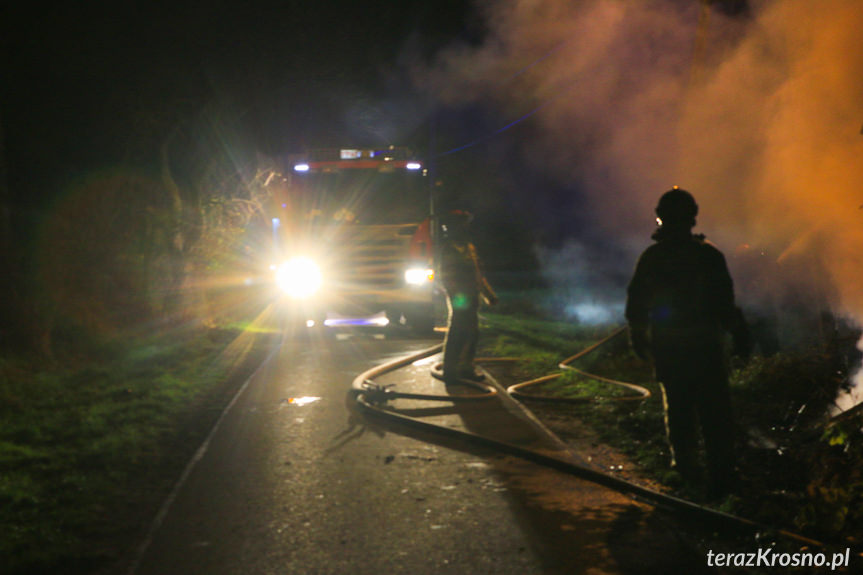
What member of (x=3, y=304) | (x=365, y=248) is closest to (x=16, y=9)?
(x=3, y=304)

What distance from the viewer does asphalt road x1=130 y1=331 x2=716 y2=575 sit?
395cm

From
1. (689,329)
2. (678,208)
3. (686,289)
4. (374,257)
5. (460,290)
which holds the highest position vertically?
(678,208)

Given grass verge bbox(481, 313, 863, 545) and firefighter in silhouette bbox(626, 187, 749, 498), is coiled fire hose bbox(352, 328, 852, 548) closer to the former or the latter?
grass verge bbox(481, 313, 863, 545)

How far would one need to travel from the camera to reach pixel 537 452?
5906mm

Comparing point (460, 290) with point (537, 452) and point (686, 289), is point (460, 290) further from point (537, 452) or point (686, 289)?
point (686, 289)

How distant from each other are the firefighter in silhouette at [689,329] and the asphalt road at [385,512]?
0.58 m

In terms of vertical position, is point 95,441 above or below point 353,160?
below

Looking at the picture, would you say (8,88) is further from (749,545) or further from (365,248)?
(749,545)

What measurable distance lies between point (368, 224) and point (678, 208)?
36.1ft

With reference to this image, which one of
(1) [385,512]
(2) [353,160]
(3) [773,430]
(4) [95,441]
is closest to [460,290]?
(3) [773,430]

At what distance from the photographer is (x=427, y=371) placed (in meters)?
10.7

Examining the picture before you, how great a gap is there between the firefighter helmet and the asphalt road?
1.87m

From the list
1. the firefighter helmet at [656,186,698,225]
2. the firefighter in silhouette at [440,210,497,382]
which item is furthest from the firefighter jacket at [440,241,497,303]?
the firefighter helmet at [656,186,698,225]

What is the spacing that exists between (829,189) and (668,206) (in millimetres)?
3084
